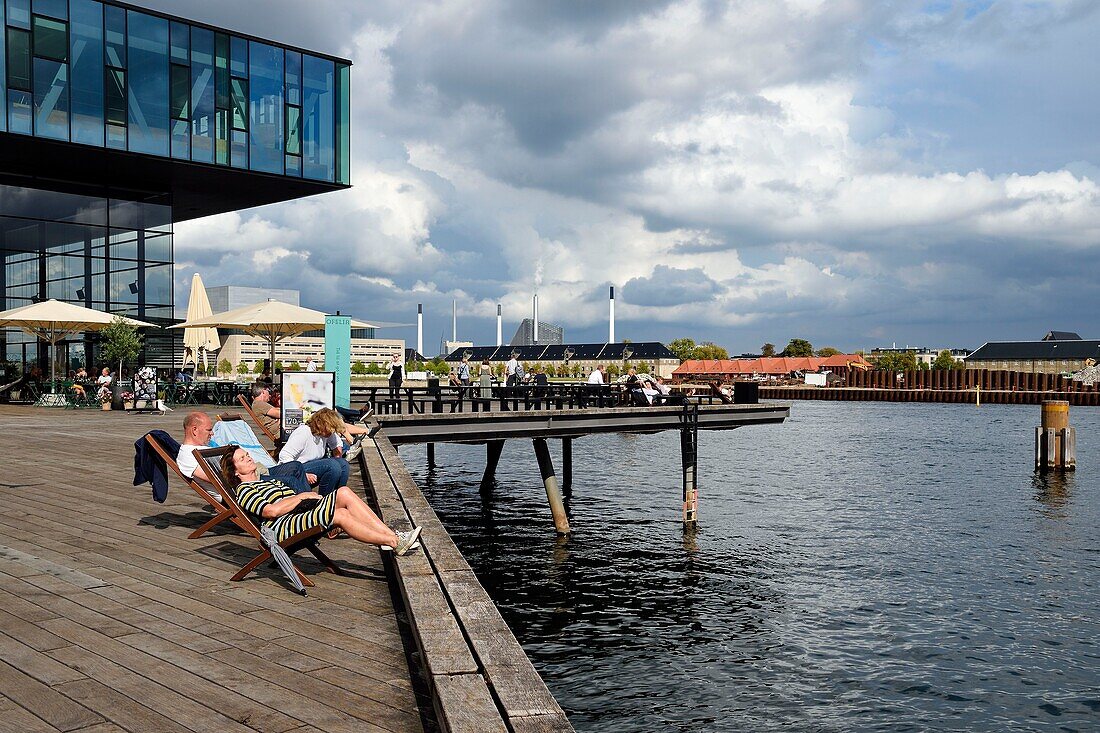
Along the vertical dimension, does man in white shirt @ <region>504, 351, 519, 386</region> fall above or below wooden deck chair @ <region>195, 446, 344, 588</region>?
above

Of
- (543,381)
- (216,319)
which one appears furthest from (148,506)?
(543,381)

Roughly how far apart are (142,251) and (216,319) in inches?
322

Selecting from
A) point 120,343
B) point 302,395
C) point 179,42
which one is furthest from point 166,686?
point 179,42

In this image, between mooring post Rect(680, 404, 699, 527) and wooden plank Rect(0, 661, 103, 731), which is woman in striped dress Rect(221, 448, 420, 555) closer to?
wooden plank Rect(0, 661, 103, 731)

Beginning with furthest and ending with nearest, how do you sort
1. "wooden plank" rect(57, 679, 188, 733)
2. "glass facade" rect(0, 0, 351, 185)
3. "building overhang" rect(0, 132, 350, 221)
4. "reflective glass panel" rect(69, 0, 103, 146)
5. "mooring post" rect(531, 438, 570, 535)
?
"building overhang" rect(0, 132, 350, 221) → "reflective glass panel" rect(69, 0, 103, 146) → "glass facade" rect(0, 0, 351, 185) → "mooring post" rect(531, 438, 570, 535) → "wooden plank" rect(57, 679, 188, 733)

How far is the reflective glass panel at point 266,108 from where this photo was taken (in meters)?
32.1

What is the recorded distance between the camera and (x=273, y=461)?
10.1 m

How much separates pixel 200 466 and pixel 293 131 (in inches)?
1078

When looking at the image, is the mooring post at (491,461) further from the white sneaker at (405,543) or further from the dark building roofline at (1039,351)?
the dark building roofline at (1039,351)

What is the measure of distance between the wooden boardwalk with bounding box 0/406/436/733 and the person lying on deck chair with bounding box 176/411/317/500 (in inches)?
22.9

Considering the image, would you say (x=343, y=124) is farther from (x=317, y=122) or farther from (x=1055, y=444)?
(x=1055, y=444)

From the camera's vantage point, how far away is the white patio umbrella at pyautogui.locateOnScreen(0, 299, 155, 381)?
25.3 metres

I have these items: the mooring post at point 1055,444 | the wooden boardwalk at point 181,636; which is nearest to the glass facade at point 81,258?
the wooden boardwalk at point 181,636

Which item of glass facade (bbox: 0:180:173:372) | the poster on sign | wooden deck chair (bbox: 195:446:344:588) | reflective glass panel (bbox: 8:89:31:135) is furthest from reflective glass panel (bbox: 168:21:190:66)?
wooden deck chair (bbox: 195:446:344:588)
